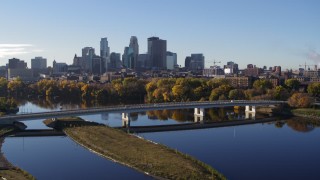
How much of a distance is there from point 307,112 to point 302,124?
6.81m

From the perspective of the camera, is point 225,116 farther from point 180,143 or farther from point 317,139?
point 180,143

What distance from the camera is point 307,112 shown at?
5609cm

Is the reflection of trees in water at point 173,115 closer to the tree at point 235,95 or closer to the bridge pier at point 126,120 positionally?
the bridge pier at point 126,120

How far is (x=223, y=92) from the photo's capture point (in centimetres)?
6950

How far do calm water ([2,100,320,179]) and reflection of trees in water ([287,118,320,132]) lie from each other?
114 millimetres

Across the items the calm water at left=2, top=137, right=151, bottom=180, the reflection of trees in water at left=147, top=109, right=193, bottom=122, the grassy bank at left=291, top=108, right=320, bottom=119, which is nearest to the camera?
the calm water at left=2, top=137, right=151, bottom=180

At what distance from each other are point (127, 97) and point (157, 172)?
56381mm

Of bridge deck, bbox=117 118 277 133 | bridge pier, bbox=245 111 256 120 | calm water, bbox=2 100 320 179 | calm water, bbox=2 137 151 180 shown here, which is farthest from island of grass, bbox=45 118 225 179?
bridge pier, bbox=245 111 256 120

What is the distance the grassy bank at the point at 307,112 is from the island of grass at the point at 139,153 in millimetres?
28461

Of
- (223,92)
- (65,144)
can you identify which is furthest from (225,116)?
(65,144)

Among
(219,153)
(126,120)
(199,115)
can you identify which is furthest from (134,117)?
(219,153)

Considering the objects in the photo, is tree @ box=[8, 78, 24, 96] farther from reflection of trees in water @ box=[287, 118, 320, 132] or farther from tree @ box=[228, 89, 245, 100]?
reflection of trees in water @ box=[287, 118, 320, 132]

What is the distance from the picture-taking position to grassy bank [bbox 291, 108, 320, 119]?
55.0 m

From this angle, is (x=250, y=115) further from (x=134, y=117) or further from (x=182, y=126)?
(x=134, y=117)
